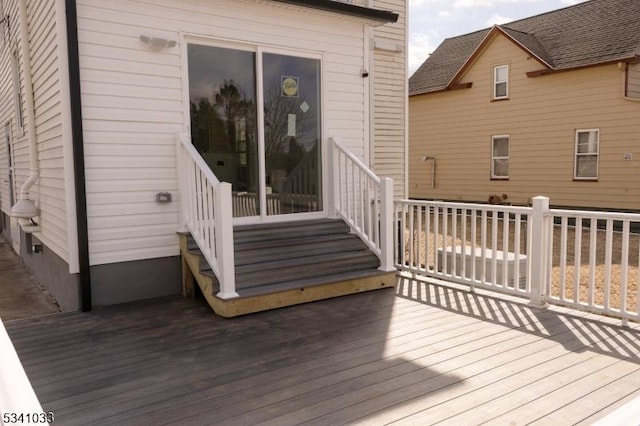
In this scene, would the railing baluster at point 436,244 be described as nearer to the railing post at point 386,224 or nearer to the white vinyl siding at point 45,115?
the railing post at point 386,224

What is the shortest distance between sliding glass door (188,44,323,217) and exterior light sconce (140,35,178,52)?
261mm

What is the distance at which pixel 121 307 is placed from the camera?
4449mm

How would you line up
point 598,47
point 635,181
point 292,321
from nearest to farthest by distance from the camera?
point 292,321 → point 635,181 → point 598,47

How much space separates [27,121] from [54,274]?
180 cm

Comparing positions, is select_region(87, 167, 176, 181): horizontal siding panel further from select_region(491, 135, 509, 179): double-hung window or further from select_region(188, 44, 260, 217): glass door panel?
select_region(491, 135, 509, 179): double-hung window

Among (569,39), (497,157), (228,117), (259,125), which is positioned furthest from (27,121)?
(569,39)

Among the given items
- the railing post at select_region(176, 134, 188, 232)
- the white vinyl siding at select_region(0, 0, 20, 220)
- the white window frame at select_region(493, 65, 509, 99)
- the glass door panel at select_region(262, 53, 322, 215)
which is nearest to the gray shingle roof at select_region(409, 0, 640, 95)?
the white window frame at select_region(493, 65, 509, 99)

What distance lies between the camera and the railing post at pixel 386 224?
4.97 meters

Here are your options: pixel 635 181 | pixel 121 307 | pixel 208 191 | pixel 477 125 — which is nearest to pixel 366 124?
pixel 208 191

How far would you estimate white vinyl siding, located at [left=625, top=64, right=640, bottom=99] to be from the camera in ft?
34.7

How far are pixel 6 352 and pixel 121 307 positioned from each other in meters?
3.38

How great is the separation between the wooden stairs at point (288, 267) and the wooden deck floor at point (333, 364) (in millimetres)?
166

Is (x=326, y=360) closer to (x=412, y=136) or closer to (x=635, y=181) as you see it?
(x=635, y=181)

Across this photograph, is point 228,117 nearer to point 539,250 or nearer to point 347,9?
point 347,9
